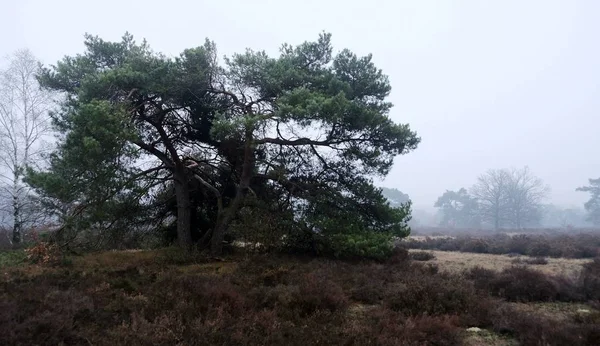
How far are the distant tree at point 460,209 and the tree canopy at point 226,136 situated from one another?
73.6 m

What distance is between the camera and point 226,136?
11484 millimetres

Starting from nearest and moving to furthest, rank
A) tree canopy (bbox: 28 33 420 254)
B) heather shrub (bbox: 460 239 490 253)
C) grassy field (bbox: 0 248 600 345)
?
grassy field (bbox: 0 248 600 345)
tree canopy (bbox: 28 33 420 254)
heather shrub (bbox: 460 239 490 253)

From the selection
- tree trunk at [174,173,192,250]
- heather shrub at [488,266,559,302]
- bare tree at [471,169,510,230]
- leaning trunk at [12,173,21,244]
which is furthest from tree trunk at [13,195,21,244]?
bare tree at [471,169,510,230]

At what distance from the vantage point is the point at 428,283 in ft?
25.7

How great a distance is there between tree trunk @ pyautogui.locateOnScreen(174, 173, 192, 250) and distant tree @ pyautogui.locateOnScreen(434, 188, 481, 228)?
75021 mm

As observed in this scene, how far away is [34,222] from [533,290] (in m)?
19.3

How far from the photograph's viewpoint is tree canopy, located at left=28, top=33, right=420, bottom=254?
1078cm

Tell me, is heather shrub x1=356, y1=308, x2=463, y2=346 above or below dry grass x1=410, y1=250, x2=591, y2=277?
below

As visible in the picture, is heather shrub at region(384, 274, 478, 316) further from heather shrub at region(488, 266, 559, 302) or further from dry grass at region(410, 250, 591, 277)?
dry grass at region(410, 250, 591, 277)

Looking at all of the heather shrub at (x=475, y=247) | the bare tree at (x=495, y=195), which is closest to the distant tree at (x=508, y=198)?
the bare tree at (x=495, y=195)

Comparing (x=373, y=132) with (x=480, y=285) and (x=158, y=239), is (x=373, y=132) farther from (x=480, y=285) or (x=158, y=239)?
(x=158, y=239)

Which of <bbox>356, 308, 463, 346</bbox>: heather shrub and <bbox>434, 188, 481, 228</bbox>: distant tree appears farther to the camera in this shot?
<bbox>434, 188, 481, 228</bbox>: distant tree

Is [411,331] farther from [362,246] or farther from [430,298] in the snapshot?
[362,246]

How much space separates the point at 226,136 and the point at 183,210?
428 centimetres
